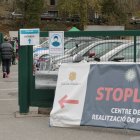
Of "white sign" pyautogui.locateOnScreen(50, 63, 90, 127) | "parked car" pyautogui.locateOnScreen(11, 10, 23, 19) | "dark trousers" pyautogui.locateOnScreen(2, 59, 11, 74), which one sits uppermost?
"parked car" pyautogui.locateOnScreen(11, 10, 23, 19)

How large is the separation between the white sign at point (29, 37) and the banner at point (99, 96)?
1.24m

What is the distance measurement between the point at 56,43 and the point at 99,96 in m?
1.77

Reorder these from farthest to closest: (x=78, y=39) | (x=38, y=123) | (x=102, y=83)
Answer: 1. (x=78, y=39)
2. (x=38, y=123)
3. (x=102, y=83)

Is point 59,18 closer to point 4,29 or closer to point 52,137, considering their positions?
point 4,29

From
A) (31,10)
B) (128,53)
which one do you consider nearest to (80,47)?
(128,53)

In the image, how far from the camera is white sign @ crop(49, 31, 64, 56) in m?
10.1

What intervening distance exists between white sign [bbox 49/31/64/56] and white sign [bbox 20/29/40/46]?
326 millimetres

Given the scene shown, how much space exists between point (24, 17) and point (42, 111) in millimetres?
76374

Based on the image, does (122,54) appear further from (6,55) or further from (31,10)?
(31,10)

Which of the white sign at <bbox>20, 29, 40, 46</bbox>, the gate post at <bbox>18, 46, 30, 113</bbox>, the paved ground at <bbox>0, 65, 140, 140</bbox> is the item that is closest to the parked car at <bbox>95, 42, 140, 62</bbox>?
the white sign at <bbox>20, 29, 40, 46</bbox>

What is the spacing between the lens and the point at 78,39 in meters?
10.2

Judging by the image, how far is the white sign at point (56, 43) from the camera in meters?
10.1

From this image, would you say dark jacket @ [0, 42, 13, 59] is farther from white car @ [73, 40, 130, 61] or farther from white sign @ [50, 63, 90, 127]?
white sign @ [50, 63, 90, 127]

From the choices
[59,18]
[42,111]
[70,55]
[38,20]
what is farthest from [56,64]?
[59,18]
